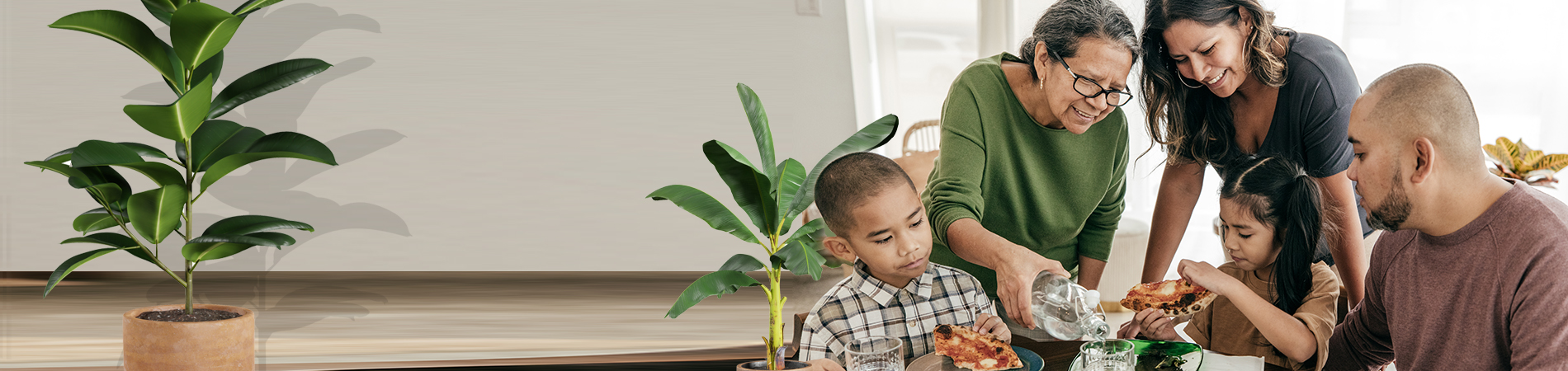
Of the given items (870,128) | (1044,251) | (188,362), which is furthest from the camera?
(188,362)

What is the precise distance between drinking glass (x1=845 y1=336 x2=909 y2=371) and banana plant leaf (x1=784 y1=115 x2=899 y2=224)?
1.86 ft

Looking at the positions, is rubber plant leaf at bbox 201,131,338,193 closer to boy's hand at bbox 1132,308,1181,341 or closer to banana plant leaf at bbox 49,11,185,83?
banana plant leaf at bbox 49,11,185,83

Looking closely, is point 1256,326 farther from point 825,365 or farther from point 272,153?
point 272,153

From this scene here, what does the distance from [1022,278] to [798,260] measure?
576 mm

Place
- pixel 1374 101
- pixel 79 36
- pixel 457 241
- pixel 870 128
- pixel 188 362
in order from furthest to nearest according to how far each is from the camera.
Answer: pixel 457 241 < pixel 79 36 < pixel 188 362 < pixel 870 128 < pixel 1374 101

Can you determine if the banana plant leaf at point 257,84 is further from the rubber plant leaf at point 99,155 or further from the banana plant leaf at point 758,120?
the banana plant leaf at point 758,120

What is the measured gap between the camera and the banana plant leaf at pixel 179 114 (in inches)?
113

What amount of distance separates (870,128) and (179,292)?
15.9 ft

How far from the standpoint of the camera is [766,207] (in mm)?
2117

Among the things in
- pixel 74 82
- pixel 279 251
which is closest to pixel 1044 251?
pixel 279 251

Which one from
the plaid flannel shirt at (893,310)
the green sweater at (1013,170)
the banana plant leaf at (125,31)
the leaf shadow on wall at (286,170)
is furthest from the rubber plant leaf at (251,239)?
the green sweater at (1013,170)

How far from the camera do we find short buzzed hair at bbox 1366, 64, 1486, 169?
50.1 inches

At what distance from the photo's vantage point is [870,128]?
89.0 inches

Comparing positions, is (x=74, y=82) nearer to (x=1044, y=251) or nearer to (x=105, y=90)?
(x=105, y=90)
